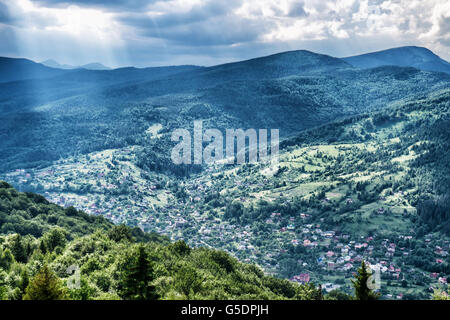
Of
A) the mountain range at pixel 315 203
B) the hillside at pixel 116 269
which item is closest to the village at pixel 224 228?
the mountain range at pixel 315 203

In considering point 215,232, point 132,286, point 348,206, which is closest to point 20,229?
point 132,286

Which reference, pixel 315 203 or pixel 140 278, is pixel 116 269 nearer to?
pixel 140 278

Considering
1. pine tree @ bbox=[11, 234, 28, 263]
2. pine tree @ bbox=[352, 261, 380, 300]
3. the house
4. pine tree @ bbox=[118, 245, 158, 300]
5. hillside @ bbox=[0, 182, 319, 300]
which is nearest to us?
pine tree @ bbox=[118, 245, 158, 300]

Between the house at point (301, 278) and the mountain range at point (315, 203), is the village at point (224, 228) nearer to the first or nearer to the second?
the house at point (301, 278)

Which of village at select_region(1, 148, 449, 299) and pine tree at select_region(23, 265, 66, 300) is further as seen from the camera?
village at select_region(1, 148, 449, 299)

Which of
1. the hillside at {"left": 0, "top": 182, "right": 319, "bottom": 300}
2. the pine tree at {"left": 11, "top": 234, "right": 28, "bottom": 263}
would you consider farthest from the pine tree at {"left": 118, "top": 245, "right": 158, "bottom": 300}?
the pine tree at {"left": 11, "top": 234, "right": 28, "bottom": 263}

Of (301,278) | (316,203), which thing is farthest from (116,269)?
(316,203)

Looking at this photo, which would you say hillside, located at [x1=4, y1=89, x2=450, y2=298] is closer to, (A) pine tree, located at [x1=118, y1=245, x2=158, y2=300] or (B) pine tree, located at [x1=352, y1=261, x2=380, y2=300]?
(B) pine tree, located at [x1=352, y1=261, x2=380, y2=300]
